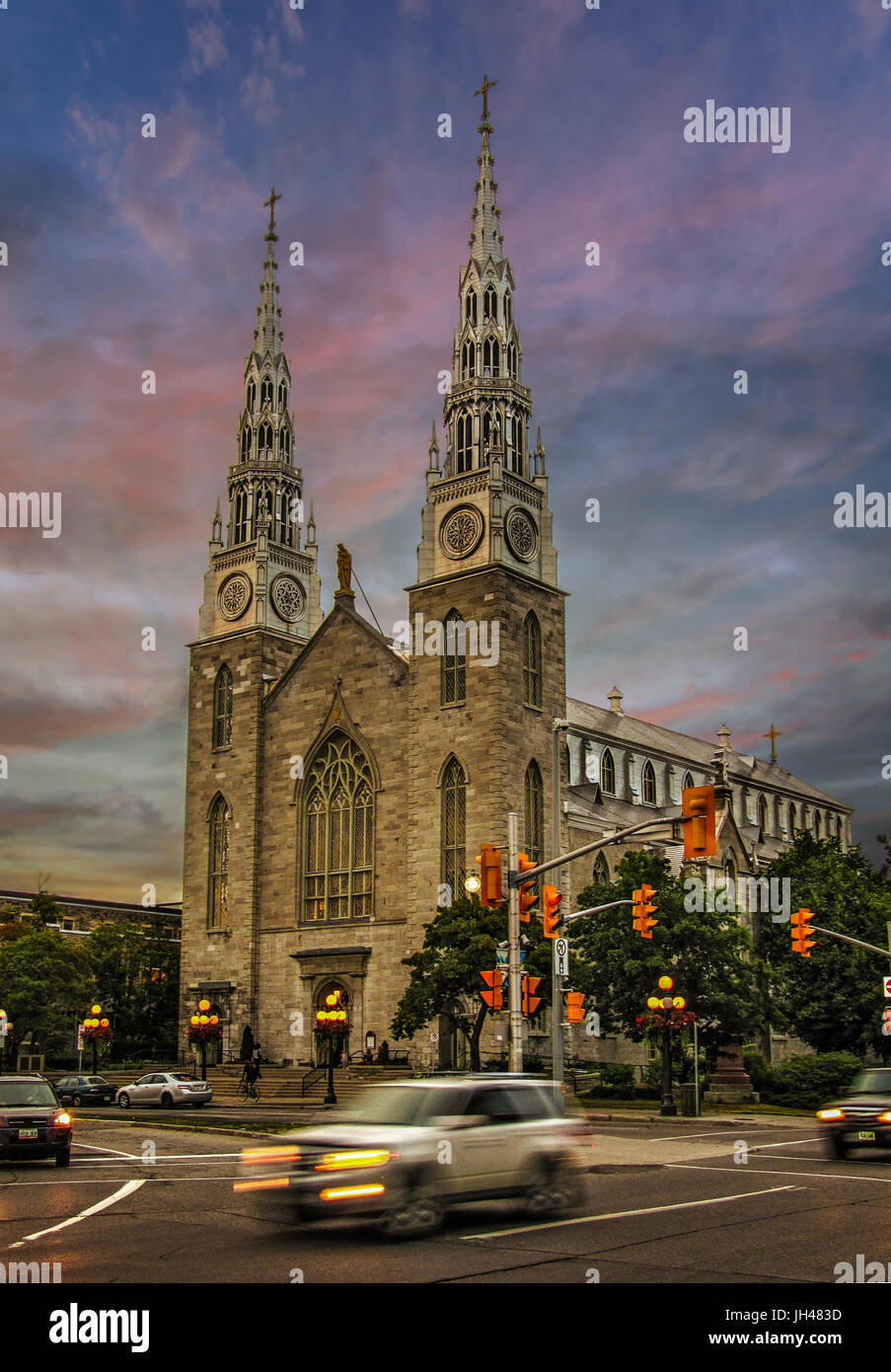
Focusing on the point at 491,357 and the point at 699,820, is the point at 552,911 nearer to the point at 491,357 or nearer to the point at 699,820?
the point at 699,820

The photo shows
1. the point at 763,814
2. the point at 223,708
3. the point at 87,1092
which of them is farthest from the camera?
the point at 763,814

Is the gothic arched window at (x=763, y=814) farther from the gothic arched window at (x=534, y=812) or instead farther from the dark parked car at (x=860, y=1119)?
the dark parked car at (x=860, y=1119)

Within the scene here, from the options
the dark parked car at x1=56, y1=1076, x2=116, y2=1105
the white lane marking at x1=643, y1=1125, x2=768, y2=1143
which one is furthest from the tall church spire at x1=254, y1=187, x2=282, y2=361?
the white lane marking at x1=643, y1=1125, x2=768, y2=1143

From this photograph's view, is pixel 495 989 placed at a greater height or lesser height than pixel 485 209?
lesser

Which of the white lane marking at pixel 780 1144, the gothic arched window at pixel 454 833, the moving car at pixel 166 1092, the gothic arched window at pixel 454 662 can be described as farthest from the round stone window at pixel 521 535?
the white lane marking at pixel 780 1144

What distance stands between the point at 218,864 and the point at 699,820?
46055mm

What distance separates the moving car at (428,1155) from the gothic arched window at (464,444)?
1735 inches

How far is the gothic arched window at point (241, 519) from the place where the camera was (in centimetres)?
6862

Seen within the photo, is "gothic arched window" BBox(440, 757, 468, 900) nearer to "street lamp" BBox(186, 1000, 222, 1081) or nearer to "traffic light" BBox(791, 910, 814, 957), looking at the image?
"street lamp" BBox(186, 1000, 222, 1081)

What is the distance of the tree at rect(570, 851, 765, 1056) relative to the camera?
152 ft

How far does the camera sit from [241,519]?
6894 centimetres

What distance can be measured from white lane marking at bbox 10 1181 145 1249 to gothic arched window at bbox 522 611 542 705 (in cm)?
3688

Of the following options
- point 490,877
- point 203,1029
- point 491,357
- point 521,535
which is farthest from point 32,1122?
point 491,357
